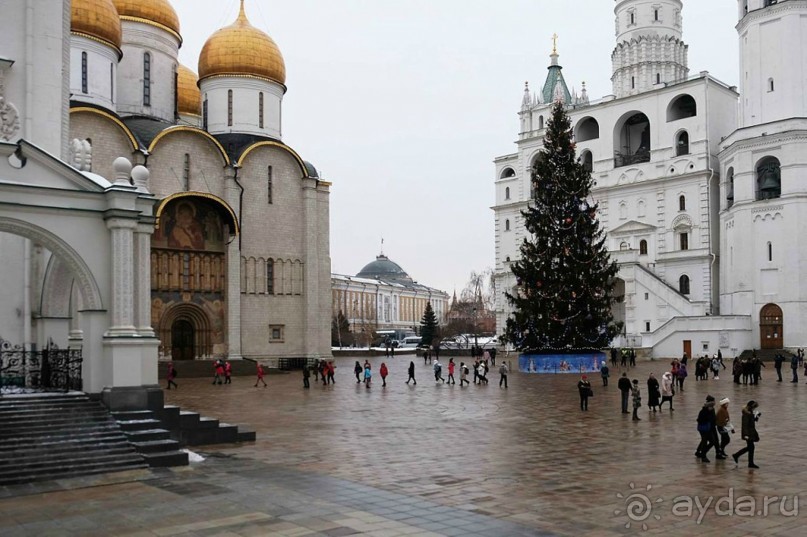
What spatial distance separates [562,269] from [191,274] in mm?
17185

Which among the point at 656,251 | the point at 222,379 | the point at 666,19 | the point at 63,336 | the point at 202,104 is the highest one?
the point at 666,19

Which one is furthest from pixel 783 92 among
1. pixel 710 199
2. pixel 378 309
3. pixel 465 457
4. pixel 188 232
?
pixel 378 309

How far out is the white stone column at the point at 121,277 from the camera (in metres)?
12.9

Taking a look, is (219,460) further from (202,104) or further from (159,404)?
(202,104)

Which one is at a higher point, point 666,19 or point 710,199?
point 666,19

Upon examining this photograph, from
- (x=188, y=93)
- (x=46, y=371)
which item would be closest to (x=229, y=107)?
(x=188, y=93)

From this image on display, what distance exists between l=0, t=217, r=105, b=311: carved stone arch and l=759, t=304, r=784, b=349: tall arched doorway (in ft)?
134

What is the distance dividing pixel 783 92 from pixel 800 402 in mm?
30295

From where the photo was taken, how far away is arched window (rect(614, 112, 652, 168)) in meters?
57.5

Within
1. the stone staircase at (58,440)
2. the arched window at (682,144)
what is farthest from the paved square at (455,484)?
the arched window at (682,144)

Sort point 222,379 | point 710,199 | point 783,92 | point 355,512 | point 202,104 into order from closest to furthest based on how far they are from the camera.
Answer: point 355,512 → point 222,379 → point 202,104 → point 783,92 → point 710,199

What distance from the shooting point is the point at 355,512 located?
29.3 ft

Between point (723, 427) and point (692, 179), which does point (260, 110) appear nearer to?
point (692, 179)

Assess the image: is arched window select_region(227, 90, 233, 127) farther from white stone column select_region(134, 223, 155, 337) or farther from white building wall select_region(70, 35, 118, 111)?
white stone column select_region(134, 223, 155, 337)
